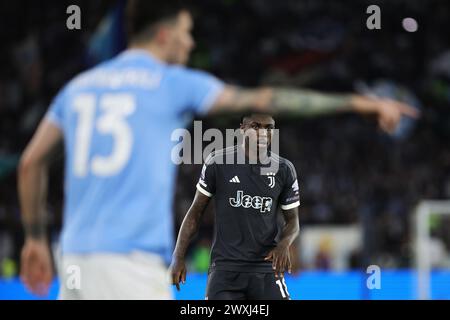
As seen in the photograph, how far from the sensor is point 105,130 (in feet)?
10.2

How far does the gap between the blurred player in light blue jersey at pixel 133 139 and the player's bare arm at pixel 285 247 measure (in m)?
1.54

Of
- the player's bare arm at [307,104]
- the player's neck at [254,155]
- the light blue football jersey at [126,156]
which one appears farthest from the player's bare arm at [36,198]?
the player's neck at [254,155]

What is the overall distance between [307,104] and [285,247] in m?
1.78

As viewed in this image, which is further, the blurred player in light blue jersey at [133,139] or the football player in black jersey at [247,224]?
the football player in black jersey at [247,224]

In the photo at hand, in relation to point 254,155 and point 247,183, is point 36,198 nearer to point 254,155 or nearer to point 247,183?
point 247,183

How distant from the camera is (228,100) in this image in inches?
119

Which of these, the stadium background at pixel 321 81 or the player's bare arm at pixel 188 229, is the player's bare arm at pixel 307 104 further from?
the stadium background at pixel 321 81

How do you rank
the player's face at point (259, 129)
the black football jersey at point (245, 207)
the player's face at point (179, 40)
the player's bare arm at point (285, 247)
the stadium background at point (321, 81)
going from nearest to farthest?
the player's face at point (179, 40), the player's face at point (259, 129), the player's bare arm at point (285, 247), the black football jersey at point (245, 207), the stadium background at point (321, 81)

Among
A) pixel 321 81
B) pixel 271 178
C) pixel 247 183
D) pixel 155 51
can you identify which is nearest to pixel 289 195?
pixel 271 178

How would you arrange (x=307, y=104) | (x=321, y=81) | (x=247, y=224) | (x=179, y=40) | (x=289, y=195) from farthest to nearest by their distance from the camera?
(x=321, y=81) < (x=289, y=195) < (x=247, y=224) < (x=179, y=40) < (x=307, y=104)

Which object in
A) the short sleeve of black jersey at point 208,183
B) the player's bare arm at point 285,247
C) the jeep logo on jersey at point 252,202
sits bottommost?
the player's bare arm at point 285,247

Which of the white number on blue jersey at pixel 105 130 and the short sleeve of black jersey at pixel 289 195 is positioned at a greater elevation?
the white number on blue jersey at pixel 105 130

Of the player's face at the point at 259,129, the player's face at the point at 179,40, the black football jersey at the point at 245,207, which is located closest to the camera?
the player's face at the point at 179,40

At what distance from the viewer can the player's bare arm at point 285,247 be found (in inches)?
186
